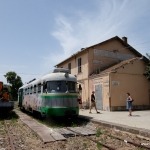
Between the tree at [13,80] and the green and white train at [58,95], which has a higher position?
the tree at [13,80]

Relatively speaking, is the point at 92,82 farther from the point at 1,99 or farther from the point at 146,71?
the point at 1,99

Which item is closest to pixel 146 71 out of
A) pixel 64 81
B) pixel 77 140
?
pixel 64 81

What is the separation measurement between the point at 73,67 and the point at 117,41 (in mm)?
5686

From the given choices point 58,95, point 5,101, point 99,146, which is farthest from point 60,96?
point 5,101

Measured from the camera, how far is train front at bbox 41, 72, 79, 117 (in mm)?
15641

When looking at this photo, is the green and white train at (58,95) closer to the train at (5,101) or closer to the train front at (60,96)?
the train front at (60,96)

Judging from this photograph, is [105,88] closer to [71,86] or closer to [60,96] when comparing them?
[71,86]

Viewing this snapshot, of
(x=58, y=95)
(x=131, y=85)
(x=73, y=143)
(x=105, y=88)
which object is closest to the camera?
(x=73, y=143)

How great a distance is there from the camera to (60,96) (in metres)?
15.7

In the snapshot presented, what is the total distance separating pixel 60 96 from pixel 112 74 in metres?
9.80

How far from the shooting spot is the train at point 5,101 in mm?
20652

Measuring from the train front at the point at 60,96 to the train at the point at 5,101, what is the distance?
5320 mm

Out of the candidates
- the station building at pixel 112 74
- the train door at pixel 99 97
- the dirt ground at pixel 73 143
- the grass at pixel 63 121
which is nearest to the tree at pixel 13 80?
the station building at pixel 112 74

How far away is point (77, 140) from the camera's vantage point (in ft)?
36.4
